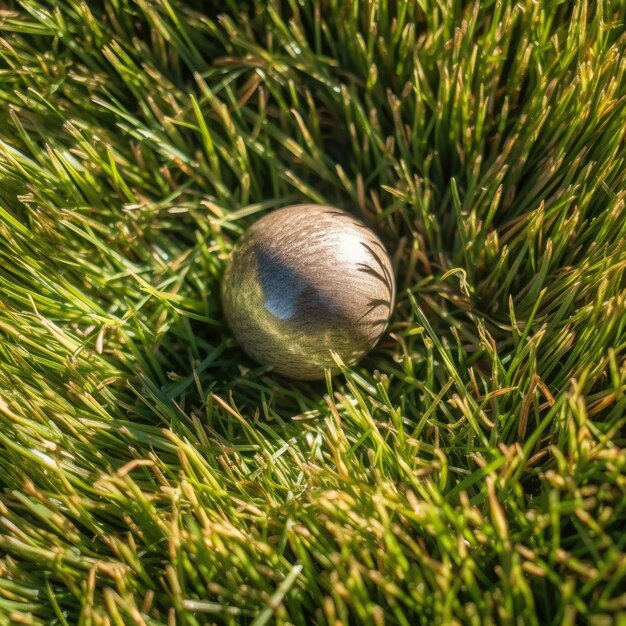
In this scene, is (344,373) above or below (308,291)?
below

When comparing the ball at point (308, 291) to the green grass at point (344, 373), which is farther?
the ball at point (308, 291)

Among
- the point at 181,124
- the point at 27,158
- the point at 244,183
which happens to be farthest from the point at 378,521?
the point at 27,158

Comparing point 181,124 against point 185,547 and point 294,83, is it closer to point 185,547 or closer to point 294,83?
point 294,83

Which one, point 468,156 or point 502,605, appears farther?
point 468,156

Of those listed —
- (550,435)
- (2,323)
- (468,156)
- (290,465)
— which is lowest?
(290,465)
